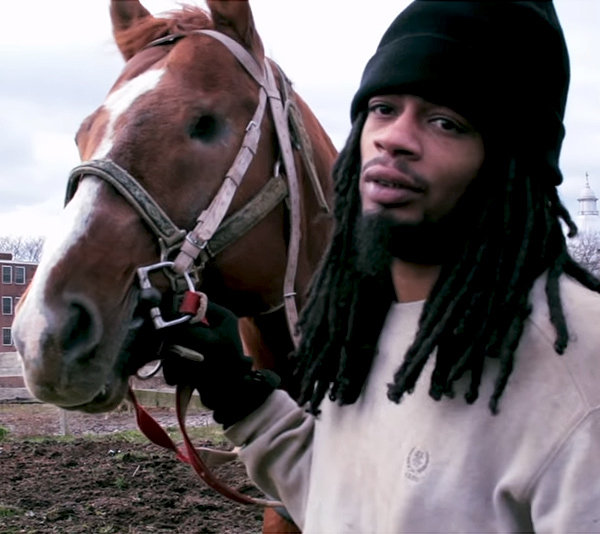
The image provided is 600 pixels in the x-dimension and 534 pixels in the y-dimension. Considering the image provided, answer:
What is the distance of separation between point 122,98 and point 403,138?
3.67ft

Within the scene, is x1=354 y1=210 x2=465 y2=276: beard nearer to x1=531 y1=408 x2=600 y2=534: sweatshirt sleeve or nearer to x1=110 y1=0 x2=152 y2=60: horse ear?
x1=531 y1=408 x2=600 y2=534: sweatshirt sleeve

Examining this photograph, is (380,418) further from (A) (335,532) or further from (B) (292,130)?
(B) (292,130)

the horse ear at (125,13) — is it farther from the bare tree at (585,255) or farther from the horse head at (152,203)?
the bare tree at (585,255)

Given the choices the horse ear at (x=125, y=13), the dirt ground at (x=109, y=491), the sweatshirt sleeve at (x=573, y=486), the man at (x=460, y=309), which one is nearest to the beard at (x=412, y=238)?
the man at (x=460, y=309)

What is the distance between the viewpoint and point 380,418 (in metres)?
1.54

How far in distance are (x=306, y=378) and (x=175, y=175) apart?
0.83 m

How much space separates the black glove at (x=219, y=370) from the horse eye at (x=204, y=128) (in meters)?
0.58

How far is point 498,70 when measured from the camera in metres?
1.50

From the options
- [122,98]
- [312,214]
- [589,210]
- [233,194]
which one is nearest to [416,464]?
[233,194]

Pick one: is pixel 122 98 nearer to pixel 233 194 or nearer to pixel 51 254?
pixel 233 194

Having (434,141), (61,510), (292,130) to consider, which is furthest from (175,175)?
(61,510)

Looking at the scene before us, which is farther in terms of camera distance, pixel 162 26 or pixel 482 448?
pixel 162 26

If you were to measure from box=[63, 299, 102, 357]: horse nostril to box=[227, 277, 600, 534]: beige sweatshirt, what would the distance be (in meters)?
0.68

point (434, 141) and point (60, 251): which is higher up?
point (434, 141)
